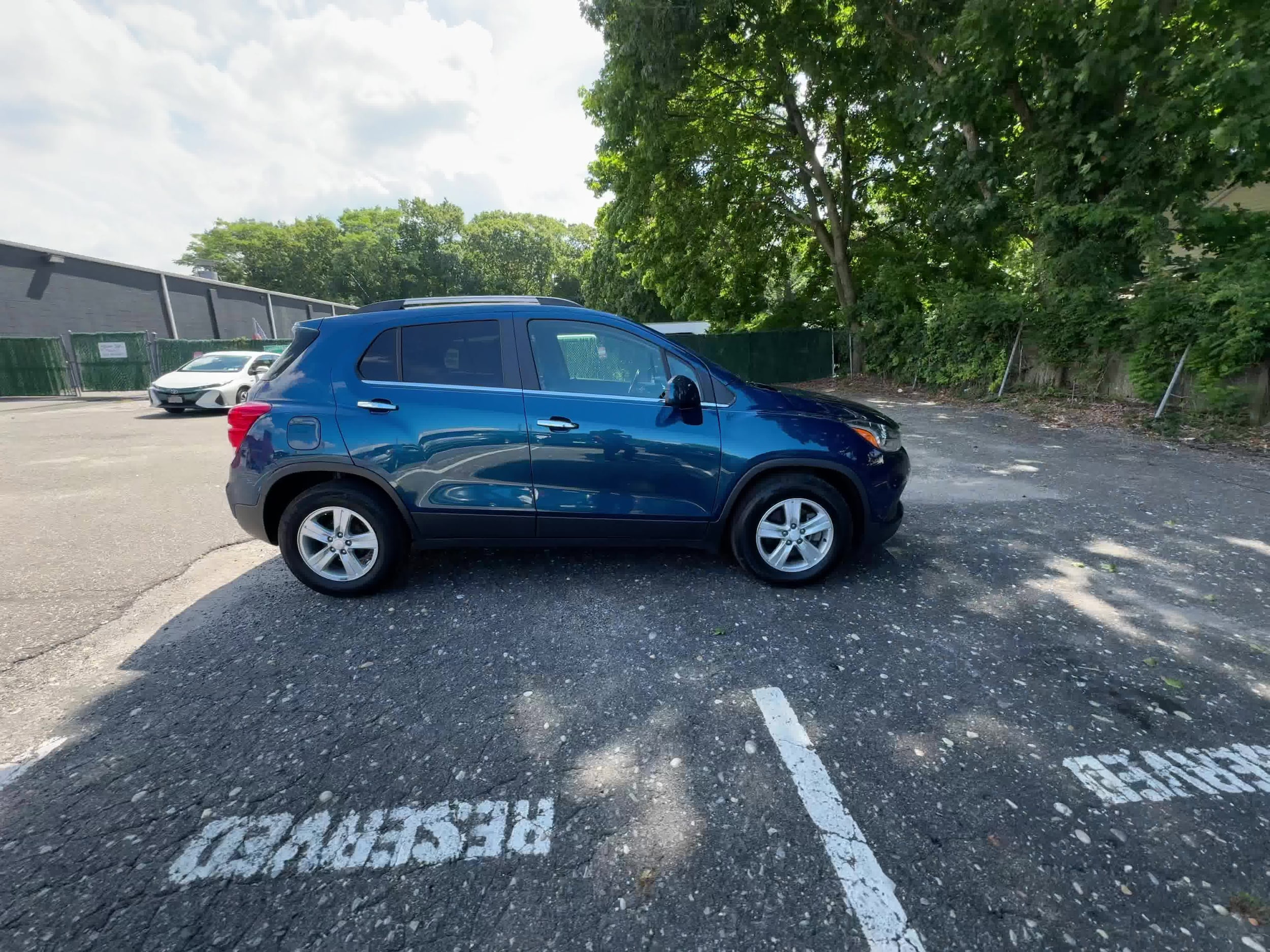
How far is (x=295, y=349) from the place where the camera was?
3.64 metres

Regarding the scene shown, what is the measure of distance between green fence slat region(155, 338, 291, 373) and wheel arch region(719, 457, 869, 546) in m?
22.3

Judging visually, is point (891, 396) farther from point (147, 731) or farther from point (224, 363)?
point (224, 363)

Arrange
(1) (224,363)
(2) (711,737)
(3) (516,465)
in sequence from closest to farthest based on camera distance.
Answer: (2) (711,737) → (3) (516,465) → (1) (224,363)

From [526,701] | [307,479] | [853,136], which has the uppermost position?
[853,136]

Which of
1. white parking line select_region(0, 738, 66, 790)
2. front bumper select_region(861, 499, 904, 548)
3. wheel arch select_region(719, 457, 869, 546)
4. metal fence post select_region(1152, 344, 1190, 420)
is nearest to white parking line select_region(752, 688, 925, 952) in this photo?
wheel arch select_region(719, 457, 869, 546)

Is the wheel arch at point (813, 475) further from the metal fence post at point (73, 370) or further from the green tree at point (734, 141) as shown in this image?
the metal fence post at point (73, 370)

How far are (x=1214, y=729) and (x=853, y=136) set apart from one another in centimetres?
1860

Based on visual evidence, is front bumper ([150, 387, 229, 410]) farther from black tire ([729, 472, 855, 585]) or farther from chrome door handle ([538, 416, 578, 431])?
black tire ([729, 472, 855, 585])

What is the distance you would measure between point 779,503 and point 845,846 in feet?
6.68

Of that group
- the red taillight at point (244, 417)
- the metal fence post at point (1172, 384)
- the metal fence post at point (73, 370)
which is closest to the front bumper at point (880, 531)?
the red taillight at point (244, 417)

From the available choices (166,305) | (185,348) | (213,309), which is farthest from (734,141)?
(213,309)

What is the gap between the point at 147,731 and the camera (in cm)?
247

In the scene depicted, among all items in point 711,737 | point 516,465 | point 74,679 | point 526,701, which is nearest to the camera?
point 711,737

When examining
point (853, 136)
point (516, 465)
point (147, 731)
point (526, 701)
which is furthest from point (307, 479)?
point (853, 136)
